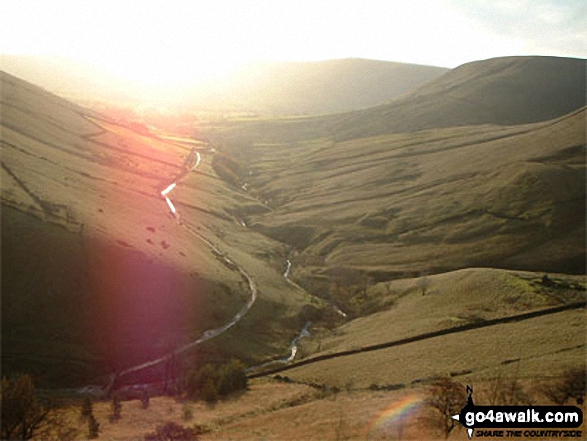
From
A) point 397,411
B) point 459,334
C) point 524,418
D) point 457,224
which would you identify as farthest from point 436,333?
point 457,224

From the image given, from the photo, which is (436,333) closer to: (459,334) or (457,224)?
(459,334)

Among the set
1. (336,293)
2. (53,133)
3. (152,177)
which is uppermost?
(53,133)

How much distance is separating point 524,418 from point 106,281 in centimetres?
6983

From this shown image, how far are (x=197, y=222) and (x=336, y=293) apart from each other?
46473mm

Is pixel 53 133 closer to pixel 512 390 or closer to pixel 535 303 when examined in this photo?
pixel 535 303

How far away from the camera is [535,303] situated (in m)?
94.7

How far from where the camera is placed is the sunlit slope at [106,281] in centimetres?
8019

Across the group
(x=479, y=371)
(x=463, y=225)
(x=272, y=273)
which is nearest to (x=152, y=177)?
(x=272, y=273)

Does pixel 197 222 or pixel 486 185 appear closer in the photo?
pixel 197 222

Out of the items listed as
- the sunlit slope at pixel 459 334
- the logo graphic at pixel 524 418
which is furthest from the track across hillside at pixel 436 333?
the logo graphic at pixel 524 418

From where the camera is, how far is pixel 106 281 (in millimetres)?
91562

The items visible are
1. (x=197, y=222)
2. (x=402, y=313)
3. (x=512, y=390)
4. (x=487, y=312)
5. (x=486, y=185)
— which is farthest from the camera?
(x=486, y=185)

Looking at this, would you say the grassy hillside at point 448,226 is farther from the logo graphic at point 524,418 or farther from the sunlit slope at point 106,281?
the logo graphic at point 524,418

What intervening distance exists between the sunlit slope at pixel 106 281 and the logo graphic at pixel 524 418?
51.1 metres
